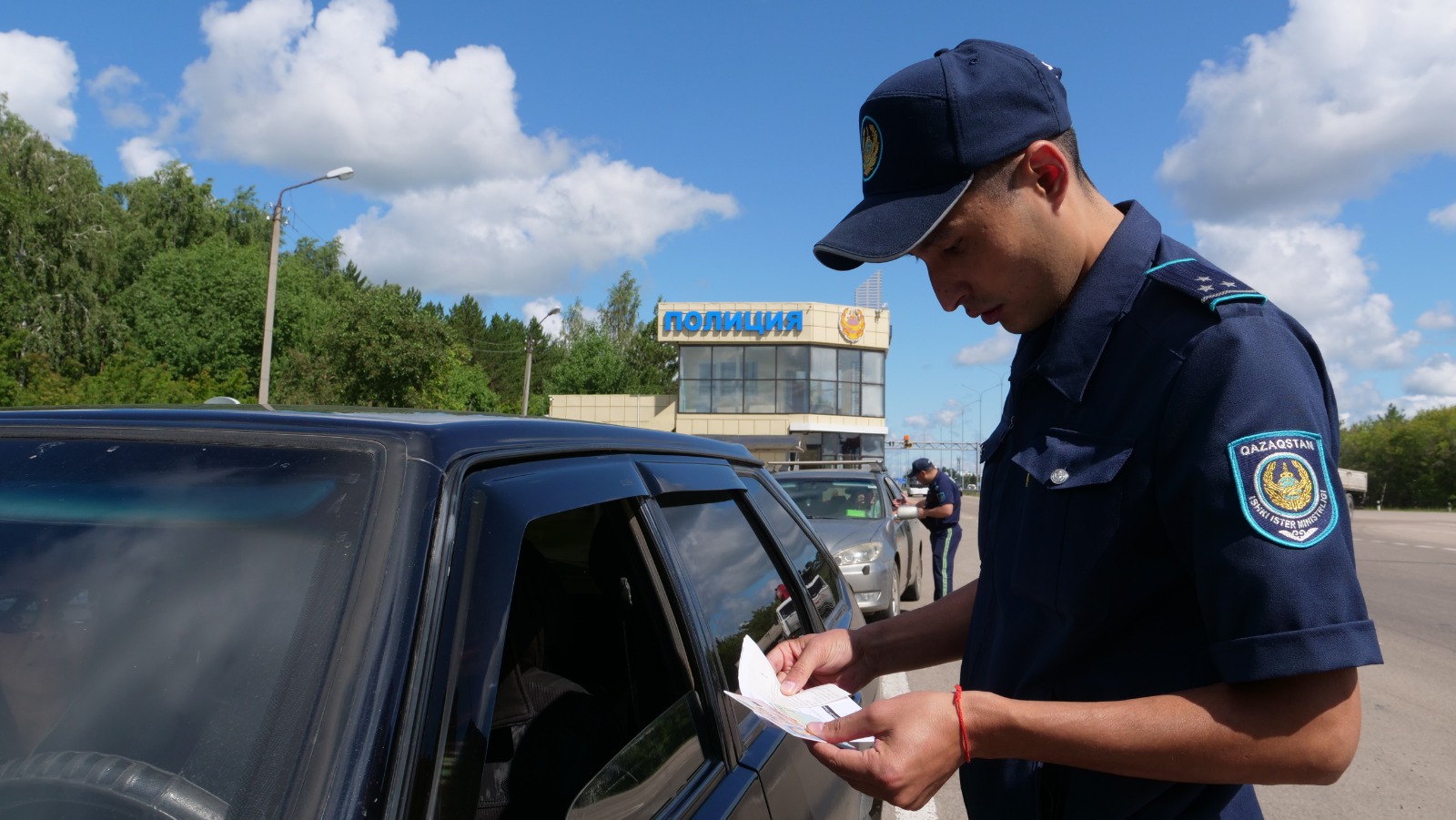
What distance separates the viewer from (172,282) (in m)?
48.7

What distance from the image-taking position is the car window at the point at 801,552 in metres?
3.04

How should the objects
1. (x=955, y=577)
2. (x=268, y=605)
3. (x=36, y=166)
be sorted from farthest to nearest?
(x=36, y=166) < (x=955, y=577) < (x=268, y=605)

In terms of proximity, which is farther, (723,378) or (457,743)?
(723,378)

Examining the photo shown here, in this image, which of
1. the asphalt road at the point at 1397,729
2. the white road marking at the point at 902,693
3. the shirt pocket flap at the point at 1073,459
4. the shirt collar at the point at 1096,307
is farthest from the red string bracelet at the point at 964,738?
the white road marking at the point at 902,693

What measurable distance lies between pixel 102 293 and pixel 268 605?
5432 cm

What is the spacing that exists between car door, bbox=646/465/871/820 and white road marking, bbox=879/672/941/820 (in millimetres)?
2121

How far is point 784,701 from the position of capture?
1.76 m

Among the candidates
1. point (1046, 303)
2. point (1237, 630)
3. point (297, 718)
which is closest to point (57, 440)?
point (297, 718)

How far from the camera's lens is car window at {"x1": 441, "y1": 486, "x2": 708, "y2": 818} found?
1.45 meters

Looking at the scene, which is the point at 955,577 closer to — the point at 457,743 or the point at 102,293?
the point at 457,743

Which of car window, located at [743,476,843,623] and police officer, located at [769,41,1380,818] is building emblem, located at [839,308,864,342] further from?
police officer, located at [769,41,1380,818]

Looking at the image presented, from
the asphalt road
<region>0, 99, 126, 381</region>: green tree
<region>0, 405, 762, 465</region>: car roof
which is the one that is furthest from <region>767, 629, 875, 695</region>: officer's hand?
<region>0, 99, 126, 381</region>: green tree

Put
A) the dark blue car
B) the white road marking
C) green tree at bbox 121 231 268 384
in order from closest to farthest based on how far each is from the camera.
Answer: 1. the dark blue car
2. the white road marking
3. green tree at bbox 121 231 268 384

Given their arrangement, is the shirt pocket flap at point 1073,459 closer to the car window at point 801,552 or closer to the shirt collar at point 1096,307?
the shirt collar at point 1096,307
